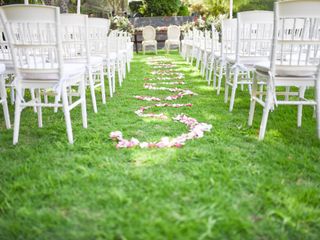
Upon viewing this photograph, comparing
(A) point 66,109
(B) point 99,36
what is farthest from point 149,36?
(A) point 66,109

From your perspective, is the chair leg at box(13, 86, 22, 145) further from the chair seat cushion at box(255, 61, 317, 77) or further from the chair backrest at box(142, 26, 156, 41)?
the chair backrest at box(142, 26, 156, 41)

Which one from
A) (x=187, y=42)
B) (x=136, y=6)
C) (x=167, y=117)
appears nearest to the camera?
(x=167, y=117)

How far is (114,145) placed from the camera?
2.58 m

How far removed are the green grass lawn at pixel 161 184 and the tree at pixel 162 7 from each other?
17.5 meters

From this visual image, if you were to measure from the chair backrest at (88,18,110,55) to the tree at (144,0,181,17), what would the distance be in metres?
15.6

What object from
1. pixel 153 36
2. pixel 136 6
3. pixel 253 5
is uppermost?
pixel 253 5

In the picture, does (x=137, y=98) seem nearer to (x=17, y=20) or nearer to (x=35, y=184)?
(x=17, y=20)

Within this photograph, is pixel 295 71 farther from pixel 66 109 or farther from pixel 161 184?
pixel 66 109

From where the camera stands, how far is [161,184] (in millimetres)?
1871

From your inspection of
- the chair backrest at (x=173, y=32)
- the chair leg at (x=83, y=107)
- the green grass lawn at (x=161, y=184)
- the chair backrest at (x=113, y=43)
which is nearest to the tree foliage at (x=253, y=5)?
the chair backrest at (x=173, y=32)

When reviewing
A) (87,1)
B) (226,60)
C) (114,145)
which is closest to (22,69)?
(114,145)

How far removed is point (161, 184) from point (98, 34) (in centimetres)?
300

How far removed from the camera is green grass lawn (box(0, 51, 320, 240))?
1.48 metres

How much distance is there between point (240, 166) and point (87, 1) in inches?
924
